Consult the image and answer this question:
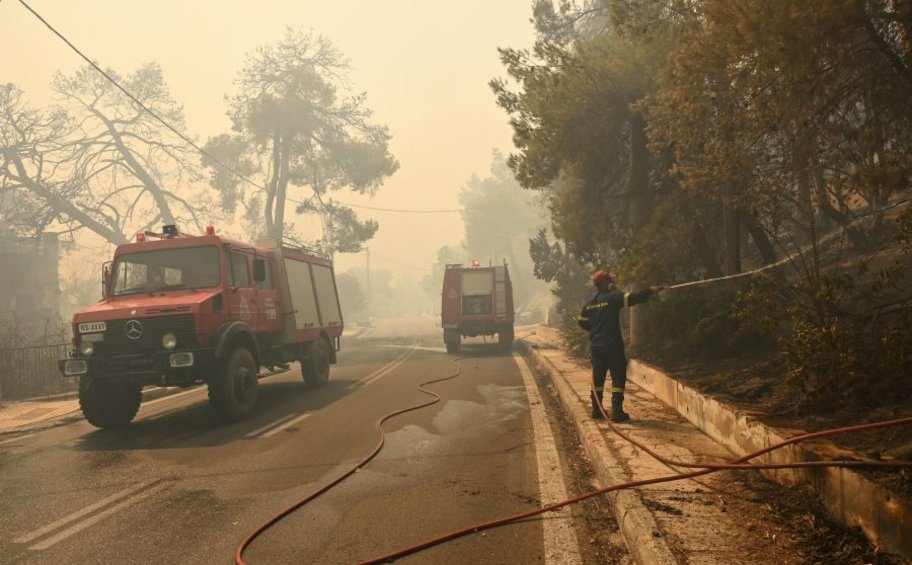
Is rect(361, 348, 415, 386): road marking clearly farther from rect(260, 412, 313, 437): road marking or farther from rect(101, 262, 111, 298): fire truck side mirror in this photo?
rect(101, 262, 111, 298): fire truck side mirror

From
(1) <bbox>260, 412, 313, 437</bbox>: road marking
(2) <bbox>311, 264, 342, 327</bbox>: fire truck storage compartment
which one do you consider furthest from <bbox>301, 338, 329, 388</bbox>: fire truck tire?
(1) <bbox>260, 412, 313, 437</bbox>: road marking

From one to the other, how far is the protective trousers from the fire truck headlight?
5642 mm

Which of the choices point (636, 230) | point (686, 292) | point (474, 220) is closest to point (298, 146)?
point (636, 230)

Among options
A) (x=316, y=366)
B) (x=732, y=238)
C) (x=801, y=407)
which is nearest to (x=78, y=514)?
(x=801, y=407)

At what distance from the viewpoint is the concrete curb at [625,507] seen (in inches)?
152

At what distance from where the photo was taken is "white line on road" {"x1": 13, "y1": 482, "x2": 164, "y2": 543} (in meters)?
4.80

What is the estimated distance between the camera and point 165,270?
34.0 ft

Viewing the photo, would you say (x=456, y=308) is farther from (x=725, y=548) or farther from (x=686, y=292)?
(x=725, y=548)

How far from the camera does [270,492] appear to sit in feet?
19.0

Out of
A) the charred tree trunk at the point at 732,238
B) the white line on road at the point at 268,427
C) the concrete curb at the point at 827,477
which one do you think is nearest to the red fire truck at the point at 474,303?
the charred tree trunk at the point at 732,238

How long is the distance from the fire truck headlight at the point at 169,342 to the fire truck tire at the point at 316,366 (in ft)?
14.2

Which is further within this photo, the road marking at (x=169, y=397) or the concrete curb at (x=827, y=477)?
the road marking at (x=169, y=397)

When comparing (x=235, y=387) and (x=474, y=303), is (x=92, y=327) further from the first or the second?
(x=474, y=303)

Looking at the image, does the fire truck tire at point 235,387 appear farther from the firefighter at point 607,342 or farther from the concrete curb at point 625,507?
the firefighter at point 607,342
